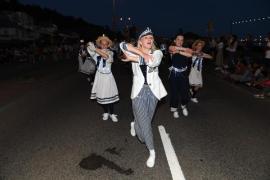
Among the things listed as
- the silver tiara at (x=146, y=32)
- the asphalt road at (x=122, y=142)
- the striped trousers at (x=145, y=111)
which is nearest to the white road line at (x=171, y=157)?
the asphalt road at (x=122, y=142)

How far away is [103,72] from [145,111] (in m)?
2.70

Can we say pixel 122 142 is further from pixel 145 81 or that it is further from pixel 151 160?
pixel 145 81

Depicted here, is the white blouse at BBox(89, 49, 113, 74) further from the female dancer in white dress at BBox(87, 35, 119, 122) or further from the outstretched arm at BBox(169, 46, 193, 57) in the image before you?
the outstretched arm at BBox(169, 46, 193, 57)

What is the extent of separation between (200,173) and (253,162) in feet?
3.26

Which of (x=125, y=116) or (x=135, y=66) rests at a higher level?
(x=135, y=66)

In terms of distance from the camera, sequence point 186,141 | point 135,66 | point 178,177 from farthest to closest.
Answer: point 186,141 < point 135,66 < point 178,177

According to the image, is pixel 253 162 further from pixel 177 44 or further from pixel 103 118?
pixel 103 118

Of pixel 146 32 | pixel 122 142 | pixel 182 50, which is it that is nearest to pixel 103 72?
pixel 182 50

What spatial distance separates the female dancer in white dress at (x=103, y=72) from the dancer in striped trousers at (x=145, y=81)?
2256mm

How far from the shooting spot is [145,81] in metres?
5.64

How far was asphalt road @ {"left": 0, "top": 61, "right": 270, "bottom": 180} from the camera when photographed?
17.2 feet

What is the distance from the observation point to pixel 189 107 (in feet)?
33.4

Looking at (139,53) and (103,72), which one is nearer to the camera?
(139,53)

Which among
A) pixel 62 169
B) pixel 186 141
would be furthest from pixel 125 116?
pixel 62 169
